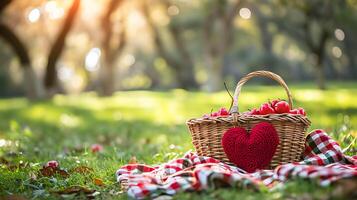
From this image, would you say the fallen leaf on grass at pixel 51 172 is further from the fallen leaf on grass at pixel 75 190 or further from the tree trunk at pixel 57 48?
the tree trunk at pixel 57 48

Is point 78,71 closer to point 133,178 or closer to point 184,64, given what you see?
point 184,64

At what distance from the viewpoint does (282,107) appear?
4441 mm

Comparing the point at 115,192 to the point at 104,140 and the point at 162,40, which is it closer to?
the point at 104,140

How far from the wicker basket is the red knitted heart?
74mm

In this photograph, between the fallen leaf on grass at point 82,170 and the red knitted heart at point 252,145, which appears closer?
the red knitted heart at point 252,145

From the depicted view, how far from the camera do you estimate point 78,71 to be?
153 feet

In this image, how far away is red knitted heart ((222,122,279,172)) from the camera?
415 centimetres

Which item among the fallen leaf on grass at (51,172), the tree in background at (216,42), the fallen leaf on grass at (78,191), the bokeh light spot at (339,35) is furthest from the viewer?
the bokeh light spot at (339,35)

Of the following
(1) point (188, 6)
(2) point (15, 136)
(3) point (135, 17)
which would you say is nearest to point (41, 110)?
(2) point (15, 136)

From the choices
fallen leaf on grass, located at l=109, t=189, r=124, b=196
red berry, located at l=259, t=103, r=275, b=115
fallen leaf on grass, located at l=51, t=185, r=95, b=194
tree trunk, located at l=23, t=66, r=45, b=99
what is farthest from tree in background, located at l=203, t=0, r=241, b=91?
fallen leaf on grass, located at l=51, t=185, r=95, b=194

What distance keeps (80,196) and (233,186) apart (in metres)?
1.09

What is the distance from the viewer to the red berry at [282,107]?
14.6ft

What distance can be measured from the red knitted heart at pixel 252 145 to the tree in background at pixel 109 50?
18079mm

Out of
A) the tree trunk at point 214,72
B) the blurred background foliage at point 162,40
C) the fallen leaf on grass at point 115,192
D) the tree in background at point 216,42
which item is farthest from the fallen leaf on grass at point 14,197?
the tree trunk at point 214,72
